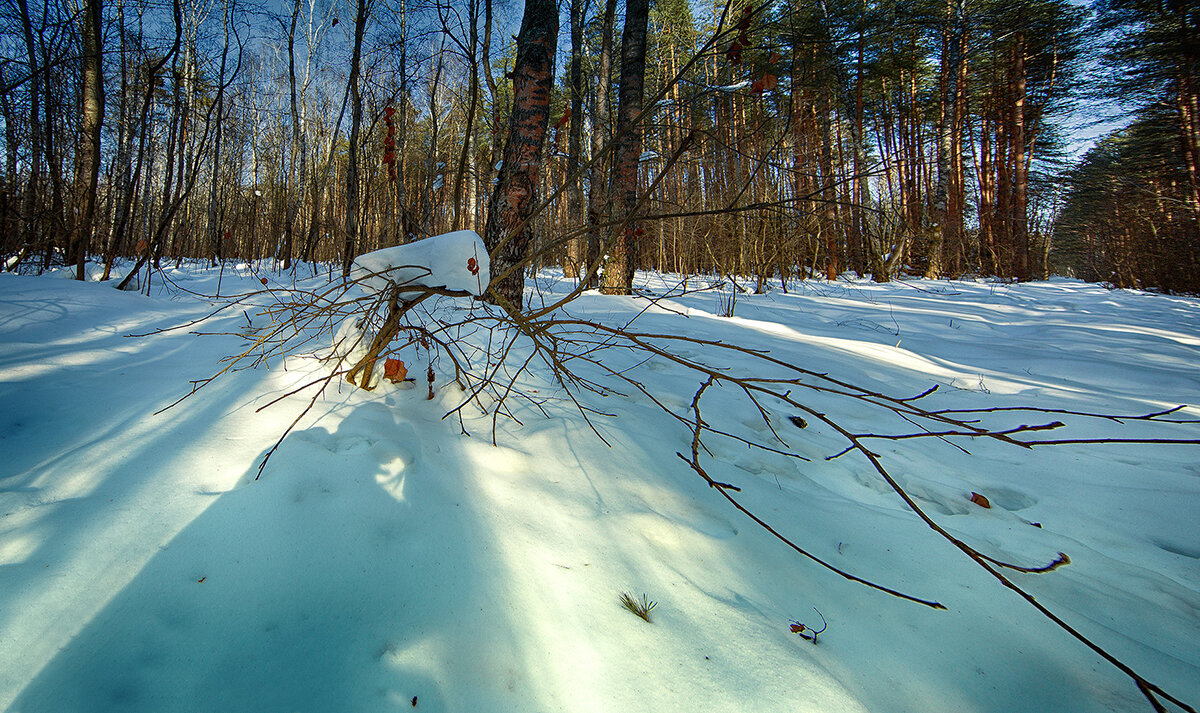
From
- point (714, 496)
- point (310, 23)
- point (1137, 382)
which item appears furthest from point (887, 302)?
point (310, 23)

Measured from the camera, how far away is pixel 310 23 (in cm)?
1166

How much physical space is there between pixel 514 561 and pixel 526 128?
6.54 feet

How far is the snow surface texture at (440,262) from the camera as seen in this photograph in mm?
1047

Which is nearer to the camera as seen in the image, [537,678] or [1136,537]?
[537,678]

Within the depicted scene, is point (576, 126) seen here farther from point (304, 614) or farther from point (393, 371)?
point (304, 614)

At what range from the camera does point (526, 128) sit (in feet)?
6.86

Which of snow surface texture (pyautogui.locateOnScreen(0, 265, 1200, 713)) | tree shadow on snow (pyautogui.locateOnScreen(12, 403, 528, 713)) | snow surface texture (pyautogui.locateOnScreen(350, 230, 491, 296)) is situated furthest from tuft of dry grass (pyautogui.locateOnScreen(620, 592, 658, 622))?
snow surface texture (pyautogui.locateOnScreen(350, 230, 491, 296))

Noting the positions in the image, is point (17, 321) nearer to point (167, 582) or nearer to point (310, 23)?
point (167, 582)

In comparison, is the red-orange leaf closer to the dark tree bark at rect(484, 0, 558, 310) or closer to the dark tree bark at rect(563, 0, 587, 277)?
the dark tree bark at rect(484, 0, 558, 310)

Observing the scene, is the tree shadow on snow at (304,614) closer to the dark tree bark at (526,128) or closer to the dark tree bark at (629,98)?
the dark tree bark at (526,128)

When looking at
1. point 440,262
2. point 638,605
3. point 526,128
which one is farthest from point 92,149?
point 638,605

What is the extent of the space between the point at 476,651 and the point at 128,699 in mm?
382

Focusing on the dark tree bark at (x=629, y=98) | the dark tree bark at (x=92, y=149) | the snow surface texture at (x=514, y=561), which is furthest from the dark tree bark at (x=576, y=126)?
the snow surface texture at (x=514, y=561)

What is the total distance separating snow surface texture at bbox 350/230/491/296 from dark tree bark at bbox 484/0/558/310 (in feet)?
3.20
